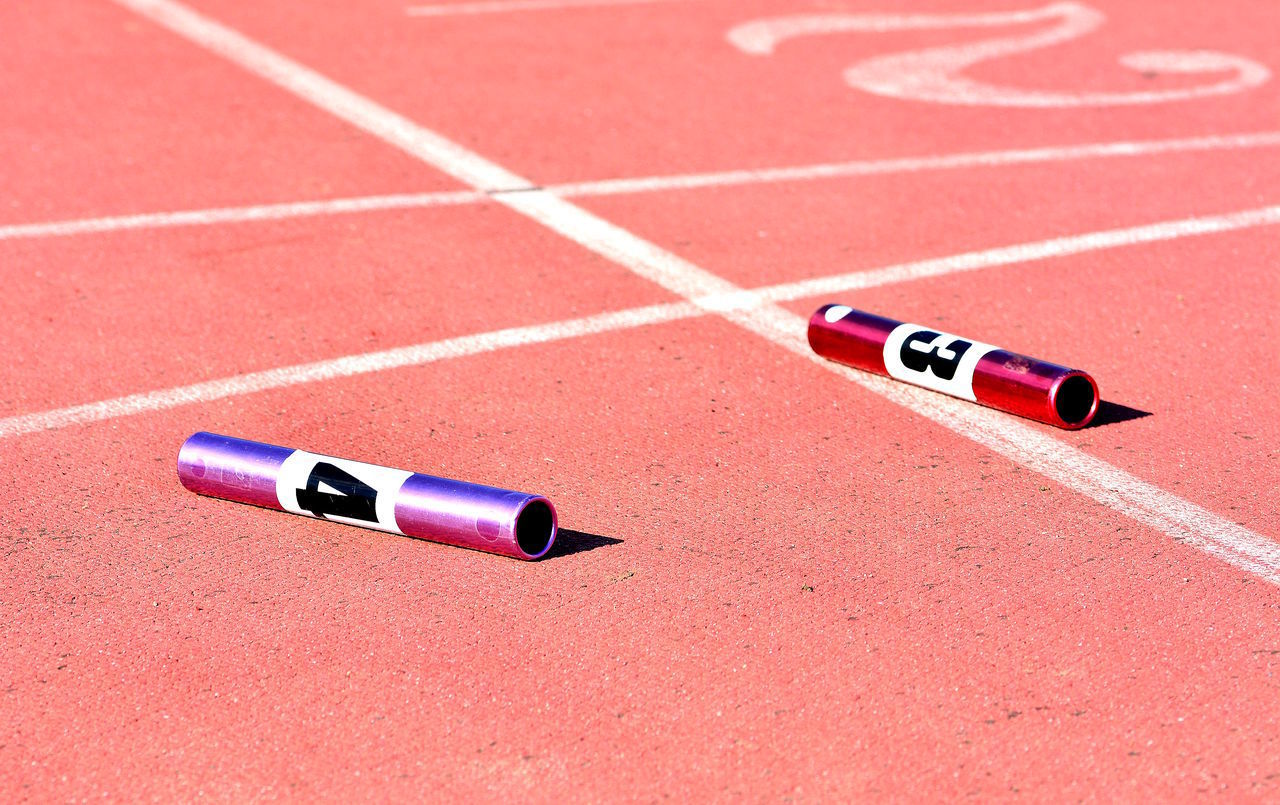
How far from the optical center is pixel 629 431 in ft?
18.9

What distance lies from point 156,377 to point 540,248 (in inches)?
90.7

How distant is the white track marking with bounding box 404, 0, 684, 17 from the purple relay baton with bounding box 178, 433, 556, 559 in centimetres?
827

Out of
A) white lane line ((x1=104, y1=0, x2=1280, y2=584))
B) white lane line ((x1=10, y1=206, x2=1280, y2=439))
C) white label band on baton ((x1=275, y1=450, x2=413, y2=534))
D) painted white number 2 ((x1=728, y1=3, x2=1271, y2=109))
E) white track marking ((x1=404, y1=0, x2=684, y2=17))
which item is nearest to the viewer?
white label band on baton ((x1=275, y1=450, x2=413, y2=534))

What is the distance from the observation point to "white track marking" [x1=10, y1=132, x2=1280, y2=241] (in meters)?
7.86

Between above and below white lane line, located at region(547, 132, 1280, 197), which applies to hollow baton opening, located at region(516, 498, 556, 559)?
below

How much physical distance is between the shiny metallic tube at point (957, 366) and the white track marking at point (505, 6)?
743cm

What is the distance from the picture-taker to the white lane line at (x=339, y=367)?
5.79 meters

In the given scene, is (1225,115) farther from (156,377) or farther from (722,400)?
(156,377)

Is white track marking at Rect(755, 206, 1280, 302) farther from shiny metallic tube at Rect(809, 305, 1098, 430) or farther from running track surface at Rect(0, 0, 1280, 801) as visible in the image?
shiny metallic tube at Rect(809, 305, 1098, 430)

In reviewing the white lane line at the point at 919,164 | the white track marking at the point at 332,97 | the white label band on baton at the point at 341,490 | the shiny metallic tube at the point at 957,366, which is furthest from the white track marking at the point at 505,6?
the white label band on baton at the point at 341,490

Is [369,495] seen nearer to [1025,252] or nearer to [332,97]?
[1025,252]

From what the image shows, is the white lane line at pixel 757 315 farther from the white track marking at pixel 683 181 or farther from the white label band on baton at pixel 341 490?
the white label band on baton at pixel 341 490

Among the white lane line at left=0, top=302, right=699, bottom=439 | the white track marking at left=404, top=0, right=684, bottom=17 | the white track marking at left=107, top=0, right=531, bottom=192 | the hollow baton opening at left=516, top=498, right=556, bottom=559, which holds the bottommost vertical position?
the white lane line at left=0, top=302, right=699, bottom=439

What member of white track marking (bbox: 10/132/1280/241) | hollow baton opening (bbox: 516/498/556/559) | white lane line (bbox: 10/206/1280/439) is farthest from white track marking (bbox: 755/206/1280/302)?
hollow baton opening (bbox: 516/498/556/559)
